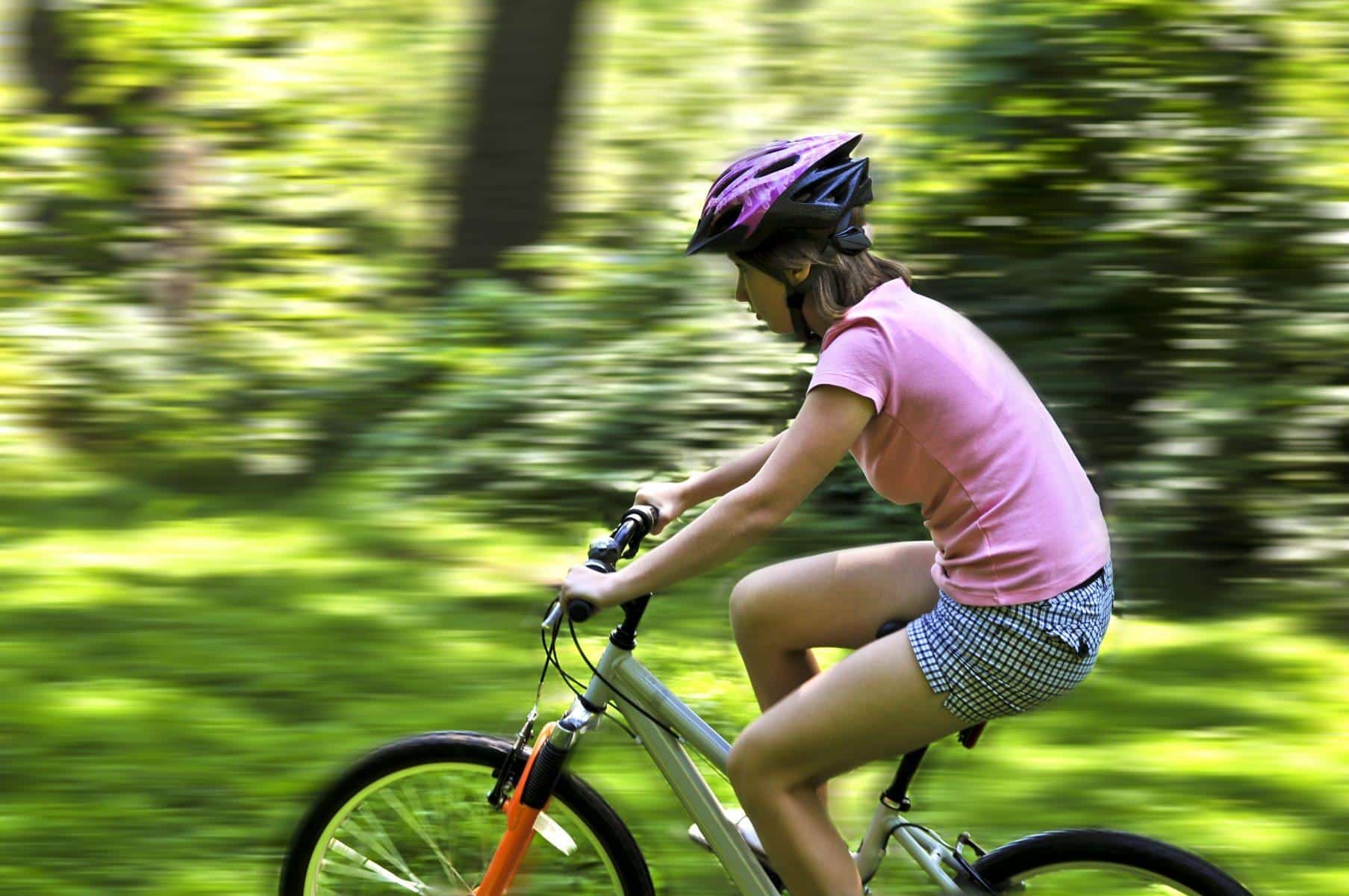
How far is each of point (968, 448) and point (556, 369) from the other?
12.2 feet

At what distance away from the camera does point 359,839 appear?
10.3ft

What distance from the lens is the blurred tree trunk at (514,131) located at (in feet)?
22.6

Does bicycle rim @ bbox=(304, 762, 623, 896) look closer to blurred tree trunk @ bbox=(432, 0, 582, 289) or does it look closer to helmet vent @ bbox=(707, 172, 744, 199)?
helmet vent @ bbox=(707, 172, 744, 199)

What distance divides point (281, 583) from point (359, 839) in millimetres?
2403

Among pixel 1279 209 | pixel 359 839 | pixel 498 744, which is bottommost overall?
pixel 359 839

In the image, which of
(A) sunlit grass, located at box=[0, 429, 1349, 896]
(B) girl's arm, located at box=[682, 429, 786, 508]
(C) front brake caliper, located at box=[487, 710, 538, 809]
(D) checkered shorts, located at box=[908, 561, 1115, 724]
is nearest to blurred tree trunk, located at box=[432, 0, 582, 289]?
(A) sunlit grass, located at box=[0, 429, 1349, 896]

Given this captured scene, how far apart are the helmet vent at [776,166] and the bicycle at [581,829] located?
2.30ft

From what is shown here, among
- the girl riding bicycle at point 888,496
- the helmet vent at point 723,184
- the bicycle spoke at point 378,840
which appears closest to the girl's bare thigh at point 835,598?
the girl riding bicycle at point 888,496

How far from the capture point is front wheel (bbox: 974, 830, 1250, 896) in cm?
267

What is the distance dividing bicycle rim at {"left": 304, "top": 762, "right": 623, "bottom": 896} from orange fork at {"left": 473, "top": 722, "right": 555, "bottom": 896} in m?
0.04

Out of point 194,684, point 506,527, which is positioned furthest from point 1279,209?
point 194,684

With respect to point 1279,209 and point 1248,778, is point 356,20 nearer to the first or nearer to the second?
point 1279,209

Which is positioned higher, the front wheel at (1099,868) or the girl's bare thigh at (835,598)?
the girl's bare thigh at (835,598)

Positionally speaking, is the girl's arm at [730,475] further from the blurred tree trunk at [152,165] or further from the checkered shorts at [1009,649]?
the blurred tree trunk at [152,165]
